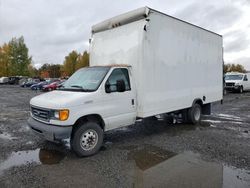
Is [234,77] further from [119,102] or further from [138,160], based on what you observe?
[138,160]

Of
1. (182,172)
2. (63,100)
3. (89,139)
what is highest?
(63,100)

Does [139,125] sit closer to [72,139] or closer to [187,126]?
[187,126]

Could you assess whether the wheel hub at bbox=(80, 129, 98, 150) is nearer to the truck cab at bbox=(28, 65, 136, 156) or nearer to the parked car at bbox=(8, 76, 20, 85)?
the truck cab at bbox=(28, 65, 136, 156)

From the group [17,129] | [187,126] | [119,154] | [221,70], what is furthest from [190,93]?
[17,129]

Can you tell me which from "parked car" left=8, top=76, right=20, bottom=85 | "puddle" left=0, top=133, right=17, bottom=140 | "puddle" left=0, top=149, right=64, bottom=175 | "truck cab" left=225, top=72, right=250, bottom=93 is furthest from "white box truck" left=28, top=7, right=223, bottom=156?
"parked car" left=8, top=76, right=20, bottom=85

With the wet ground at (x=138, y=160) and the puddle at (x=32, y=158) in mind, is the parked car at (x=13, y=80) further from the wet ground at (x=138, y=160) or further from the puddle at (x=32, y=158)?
the puddle at (x=32, y=158)

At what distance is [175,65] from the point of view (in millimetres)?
7707

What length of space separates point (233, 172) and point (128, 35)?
4.28 meters

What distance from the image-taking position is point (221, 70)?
10.5 m

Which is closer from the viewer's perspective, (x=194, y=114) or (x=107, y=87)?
(x=107, y=87)

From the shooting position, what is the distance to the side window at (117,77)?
6145 millimetres

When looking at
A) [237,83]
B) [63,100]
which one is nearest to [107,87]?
[63,100]

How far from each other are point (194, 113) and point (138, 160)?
422 cm

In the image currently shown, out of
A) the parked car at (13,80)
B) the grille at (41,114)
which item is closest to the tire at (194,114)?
the grille at (41,114)
